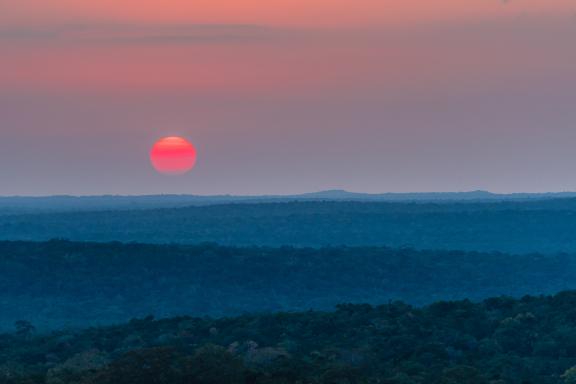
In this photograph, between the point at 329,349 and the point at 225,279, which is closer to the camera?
the point at 329,349

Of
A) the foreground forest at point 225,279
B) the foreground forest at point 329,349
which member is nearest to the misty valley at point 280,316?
the foreground forest at point 329,349

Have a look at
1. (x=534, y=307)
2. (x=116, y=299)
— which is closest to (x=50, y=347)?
(x=534, y=307)

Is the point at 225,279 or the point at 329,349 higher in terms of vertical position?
the point at 329,349

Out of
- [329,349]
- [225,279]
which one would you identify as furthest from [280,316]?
[225,279]

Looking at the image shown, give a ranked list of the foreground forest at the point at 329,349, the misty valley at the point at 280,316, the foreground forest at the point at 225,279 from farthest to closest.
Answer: the foreground forest at the point at 225,279
the misty valley at the point at 280,316
the foreground forest at the point at 329,349

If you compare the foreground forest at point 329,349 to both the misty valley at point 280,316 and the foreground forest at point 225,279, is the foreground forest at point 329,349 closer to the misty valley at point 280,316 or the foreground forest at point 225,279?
the misty valley at point 280,316

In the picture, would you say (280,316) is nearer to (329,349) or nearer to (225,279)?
(329,349)
